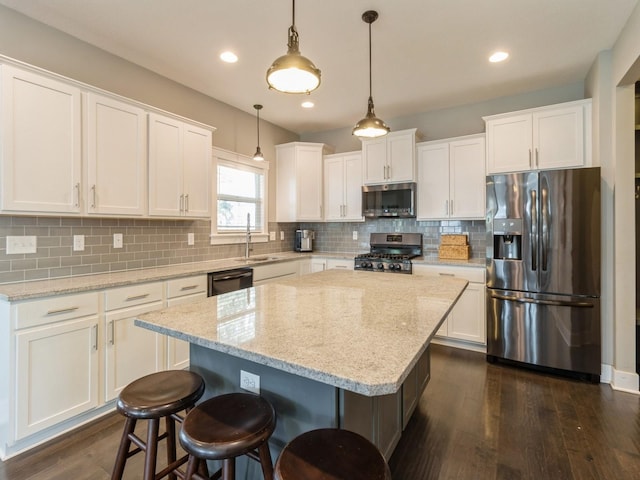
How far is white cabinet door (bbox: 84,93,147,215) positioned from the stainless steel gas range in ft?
8.18

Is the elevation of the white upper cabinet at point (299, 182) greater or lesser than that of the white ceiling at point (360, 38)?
lesser

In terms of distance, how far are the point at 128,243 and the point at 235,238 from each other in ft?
4.34

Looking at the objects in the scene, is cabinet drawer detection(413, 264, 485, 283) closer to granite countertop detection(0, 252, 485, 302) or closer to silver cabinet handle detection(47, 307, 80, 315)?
granite countertop detection(0, 252, 485, 302)

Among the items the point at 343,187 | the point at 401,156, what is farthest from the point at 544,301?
the point at 343,187

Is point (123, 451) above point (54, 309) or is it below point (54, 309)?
below

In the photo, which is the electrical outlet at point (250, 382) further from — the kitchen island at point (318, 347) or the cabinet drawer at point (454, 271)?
the cabinet drawer at point (454, 271)

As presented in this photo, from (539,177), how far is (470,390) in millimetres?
1969

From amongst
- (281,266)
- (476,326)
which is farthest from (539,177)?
(281,266)

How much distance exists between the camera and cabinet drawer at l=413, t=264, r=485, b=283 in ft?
11.2

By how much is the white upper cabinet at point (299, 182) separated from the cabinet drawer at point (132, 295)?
2391mm

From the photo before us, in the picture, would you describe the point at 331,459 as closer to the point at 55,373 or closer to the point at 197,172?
the point at 55,373

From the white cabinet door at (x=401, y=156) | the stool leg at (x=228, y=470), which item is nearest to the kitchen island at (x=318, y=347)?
the stool leg at (x=228, y=470)

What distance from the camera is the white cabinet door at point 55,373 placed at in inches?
73.4

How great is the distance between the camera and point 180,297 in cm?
273
